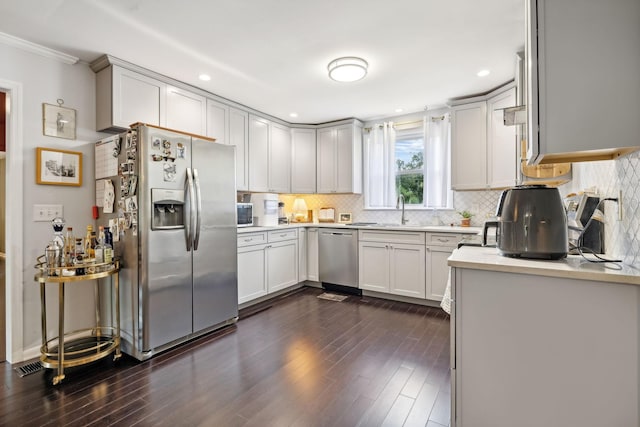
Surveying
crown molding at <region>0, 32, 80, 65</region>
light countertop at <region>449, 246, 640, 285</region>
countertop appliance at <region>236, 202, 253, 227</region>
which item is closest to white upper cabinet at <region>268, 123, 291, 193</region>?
countertop appliance at <region>236, 202, 253, 227</region>

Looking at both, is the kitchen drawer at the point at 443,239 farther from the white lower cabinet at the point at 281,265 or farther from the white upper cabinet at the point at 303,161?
the white upper cabinet at the point at 303,161

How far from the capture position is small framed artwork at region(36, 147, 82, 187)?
2.52 metres

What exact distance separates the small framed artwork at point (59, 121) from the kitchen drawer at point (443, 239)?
366 cm

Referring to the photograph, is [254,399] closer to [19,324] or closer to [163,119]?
[19,324]

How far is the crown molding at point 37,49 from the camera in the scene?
2358 millimetres

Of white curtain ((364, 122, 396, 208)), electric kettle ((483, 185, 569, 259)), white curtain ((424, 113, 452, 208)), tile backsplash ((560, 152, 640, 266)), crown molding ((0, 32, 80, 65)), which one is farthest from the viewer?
white curtain ((364, 122, 396, 208))

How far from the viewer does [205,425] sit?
1654 mm

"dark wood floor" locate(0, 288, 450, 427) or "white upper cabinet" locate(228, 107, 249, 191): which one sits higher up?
"white upper cabinet" locate(228, 107, 249, 191)

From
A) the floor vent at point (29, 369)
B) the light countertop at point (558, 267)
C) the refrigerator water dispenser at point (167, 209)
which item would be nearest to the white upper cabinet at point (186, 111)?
the refrigerator water dispenser at point (167, 209)

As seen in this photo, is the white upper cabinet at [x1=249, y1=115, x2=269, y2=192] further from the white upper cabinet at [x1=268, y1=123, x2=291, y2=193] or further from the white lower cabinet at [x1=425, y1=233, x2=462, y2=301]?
the white lower cabinet at [x1=425, y1=233, x2=462, y2=301]

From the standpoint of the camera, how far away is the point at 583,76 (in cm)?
115

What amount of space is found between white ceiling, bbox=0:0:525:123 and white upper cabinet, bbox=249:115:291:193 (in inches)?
34.3

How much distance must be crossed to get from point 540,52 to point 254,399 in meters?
2.25

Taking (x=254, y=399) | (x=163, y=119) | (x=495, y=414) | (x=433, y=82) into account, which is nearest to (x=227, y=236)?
(x=163, y=119)
